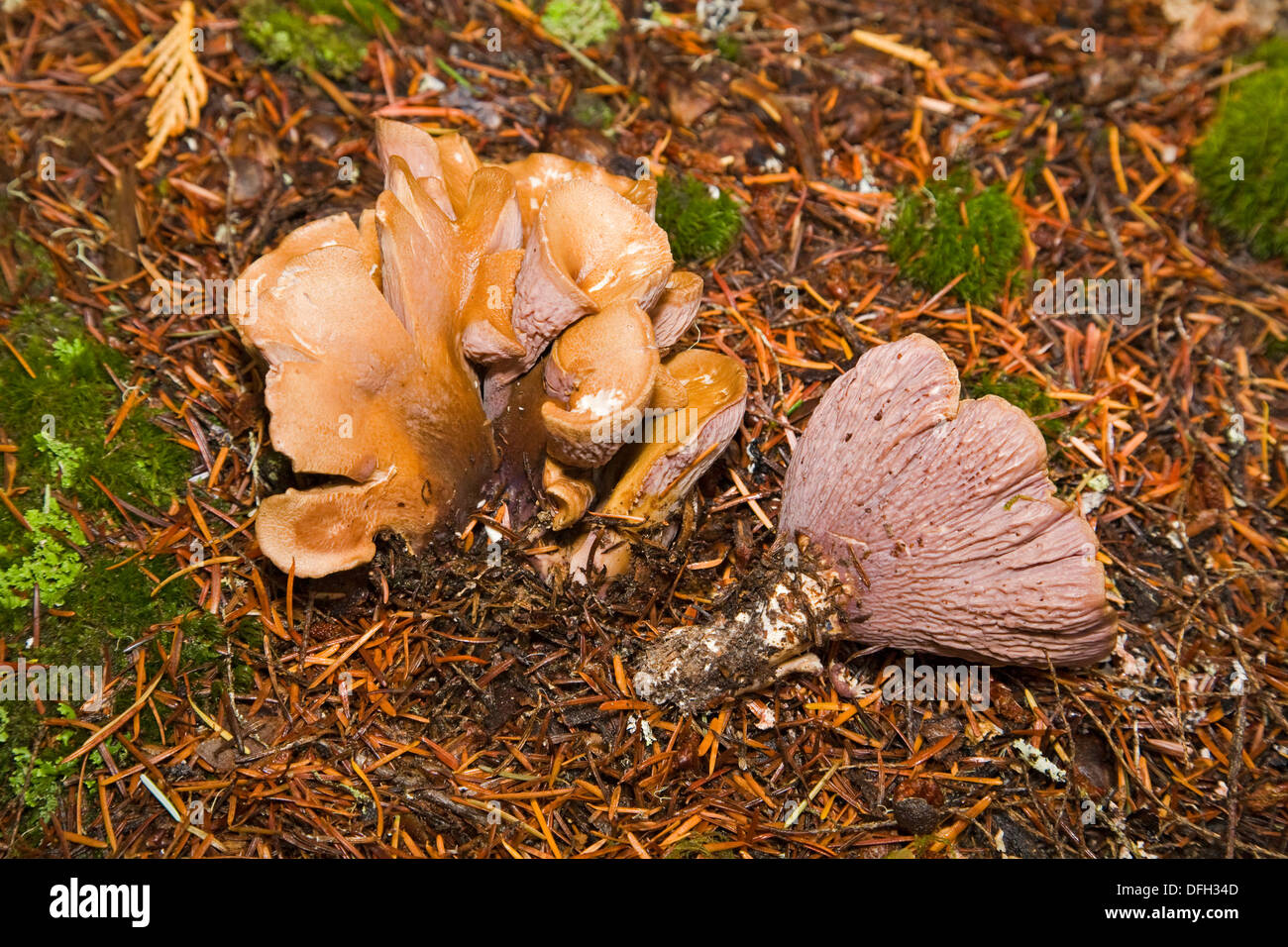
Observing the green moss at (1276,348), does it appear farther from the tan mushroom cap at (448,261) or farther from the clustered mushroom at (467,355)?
the tan mushroom cap at (448,261)

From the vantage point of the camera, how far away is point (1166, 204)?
4793 millimetres

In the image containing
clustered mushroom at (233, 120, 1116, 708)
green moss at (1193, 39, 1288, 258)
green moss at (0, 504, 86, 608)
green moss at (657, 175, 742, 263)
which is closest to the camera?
clustered mushroom at (233, 120, 1116, 708)

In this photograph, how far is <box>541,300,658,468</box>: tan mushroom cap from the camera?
2.83 metres

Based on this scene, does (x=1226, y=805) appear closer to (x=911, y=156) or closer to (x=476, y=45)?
(x=911, y=156)

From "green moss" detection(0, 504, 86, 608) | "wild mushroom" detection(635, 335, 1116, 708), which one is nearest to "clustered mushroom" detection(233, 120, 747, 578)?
"wild mushroom" detection(635, 335, 1116, 708)

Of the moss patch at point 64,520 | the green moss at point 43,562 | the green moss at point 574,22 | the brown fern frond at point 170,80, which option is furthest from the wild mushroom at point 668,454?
the brown fern frond at point 170,80

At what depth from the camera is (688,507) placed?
11.7ft

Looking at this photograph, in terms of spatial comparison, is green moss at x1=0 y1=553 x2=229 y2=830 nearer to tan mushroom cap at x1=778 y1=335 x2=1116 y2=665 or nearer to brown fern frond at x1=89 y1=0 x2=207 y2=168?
brown fern frond at x1=89 y1=0 x2=207 y2=168

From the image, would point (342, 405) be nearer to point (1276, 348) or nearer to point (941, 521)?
point (941, 521)

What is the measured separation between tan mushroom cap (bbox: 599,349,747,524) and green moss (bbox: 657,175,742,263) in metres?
0.86

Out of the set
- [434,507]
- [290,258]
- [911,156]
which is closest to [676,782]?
[434,507]

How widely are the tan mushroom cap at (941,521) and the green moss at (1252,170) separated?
9.22ft

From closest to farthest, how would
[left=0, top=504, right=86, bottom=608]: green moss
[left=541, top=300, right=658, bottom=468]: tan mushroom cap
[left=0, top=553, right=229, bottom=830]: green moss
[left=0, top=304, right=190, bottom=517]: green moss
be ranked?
[left=541, top=300, right=658, bottom=468]: tan mushroom cap
[left=0, top=553, right=229, bottom=830]: green moss
[left=0, top=504, right=86, bottom=608]: green moss
[left=0, top=304, right=190, bottom=517]: green moss

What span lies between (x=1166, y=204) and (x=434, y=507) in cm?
422
